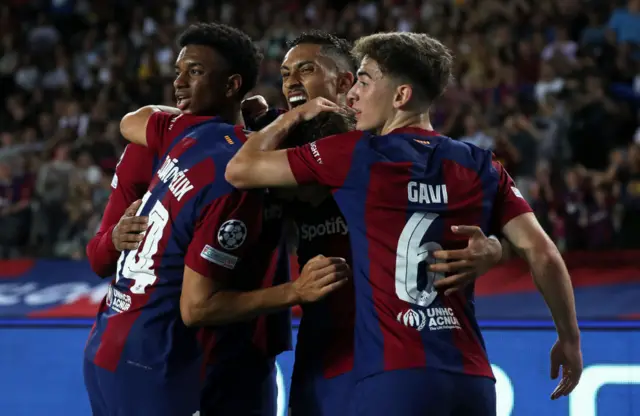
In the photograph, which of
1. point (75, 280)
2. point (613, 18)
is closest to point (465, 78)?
point (613, 18)

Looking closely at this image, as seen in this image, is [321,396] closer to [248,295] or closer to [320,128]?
[248,295]

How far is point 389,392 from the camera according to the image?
Answer: 286cm

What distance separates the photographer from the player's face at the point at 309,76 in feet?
12.7

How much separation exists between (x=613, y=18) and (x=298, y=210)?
8818 mm

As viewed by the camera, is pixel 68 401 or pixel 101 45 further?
pixel 101 45

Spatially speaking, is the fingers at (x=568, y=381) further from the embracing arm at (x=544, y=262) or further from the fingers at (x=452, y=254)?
the fingers at (x=452, y=254)

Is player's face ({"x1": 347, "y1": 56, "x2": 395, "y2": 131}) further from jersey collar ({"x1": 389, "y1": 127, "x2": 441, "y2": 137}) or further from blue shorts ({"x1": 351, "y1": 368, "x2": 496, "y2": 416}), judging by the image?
blue shorts ({"x1": 351, "y1": 368, "x2": 496, "y2": 416})

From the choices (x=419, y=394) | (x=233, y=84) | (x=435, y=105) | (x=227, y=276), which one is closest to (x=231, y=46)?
(x=233, y=84)

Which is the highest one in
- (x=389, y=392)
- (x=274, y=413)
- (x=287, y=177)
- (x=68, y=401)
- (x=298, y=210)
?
(x=287, y=177)

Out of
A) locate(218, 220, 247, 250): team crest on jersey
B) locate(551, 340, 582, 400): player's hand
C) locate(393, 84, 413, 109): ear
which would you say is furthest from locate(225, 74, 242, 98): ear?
locate(551, 340, 582, 400): player's hand

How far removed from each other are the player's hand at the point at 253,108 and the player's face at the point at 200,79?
0.40 metres

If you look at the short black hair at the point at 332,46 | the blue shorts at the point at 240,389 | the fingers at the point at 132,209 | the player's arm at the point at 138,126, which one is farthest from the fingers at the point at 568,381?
the player's arm at the point at 138,126

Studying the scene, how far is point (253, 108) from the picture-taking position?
13.1 feet

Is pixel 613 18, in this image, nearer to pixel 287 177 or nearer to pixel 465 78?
pixel 465 78
